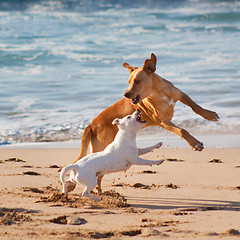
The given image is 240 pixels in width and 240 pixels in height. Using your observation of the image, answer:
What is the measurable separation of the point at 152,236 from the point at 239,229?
898 millimetres

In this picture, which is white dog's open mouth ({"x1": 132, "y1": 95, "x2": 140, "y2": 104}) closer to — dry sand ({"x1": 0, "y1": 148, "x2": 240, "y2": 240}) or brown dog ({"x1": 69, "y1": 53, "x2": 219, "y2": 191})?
brown dog ({"x1": 69, "y1": 53, "x2": 219, "y2": 191})

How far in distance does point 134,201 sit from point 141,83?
153 cm

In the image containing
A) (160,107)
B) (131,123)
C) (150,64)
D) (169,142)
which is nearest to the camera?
(131,123)

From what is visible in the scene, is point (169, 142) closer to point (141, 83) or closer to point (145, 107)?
point (145, 107)

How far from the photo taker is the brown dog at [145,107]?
6438mm

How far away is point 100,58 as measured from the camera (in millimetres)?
23797

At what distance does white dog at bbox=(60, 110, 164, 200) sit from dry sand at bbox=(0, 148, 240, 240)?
34 cm

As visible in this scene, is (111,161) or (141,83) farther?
(141,83)

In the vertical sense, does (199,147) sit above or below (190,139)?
below

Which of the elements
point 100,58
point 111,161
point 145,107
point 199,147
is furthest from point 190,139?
point 100,58

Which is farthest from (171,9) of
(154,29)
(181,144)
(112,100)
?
(181,144)

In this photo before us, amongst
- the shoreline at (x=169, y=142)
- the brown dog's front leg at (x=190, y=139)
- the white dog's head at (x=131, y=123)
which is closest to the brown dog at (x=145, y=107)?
the brown dog's front leg at (x=190, y=139)

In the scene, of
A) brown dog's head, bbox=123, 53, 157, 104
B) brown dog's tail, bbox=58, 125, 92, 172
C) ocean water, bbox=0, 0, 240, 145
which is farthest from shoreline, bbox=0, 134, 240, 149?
brown dog's head, bbox=123, 53, 157, 104

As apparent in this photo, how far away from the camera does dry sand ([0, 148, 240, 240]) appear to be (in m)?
4.74
